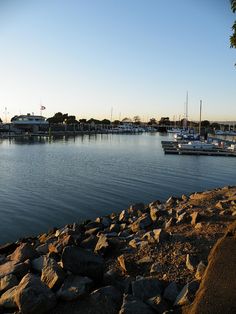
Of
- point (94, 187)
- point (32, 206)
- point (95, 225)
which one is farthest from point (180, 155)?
point (95, 225)

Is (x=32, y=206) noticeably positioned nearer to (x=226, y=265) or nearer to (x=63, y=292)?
(x=63, y=292)

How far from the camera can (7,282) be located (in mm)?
8844

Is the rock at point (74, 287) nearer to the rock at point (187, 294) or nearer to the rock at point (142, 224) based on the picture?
the rock at point (187, 294)

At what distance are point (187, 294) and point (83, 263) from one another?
2761 mm

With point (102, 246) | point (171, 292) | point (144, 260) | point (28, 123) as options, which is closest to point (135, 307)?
point (171, 292)

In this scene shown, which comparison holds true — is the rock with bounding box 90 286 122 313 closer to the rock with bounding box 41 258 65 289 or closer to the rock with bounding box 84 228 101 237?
the rock with bounding box 41 258 65 289

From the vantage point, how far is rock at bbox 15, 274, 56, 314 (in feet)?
24.1

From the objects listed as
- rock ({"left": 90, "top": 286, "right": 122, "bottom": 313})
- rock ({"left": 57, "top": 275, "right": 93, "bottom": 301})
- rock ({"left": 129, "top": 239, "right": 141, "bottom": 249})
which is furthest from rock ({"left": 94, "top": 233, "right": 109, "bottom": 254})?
rock ({"left": 90, "top": 286, "right": 122, "bottom": 313})

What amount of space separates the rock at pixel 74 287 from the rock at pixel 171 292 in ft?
5.87

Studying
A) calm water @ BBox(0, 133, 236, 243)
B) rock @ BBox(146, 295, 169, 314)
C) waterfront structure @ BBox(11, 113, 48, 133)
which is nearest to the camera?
rock @ BBox(146, 295, 169, 314)

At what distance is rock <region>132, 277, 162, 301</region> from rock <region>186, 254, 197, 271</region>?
0.95 m

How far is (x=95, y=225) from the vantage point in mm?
15359

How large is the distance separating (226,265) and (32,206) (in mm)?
16599

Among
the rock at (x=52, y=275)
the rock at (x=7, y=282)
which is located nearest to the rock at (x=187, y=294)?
the rock at (x=52, y=275)
